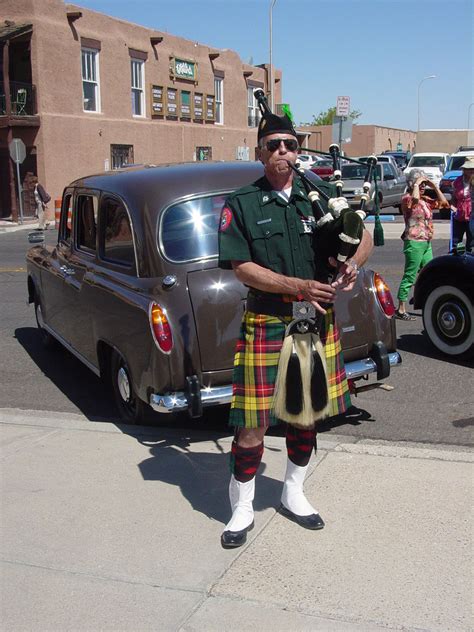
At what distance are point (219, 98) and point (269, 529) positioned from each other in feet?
112

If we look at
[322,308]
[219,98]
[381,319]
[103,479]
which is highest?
[219,98]

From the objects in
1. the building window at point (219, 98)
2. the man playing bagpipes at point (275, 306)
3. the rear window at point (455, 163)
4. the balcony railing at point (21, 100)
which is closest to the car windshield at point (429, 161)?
the rear window at point (455, 163)

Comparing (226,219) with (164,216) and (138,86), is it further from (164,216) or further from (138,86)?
(138,86)

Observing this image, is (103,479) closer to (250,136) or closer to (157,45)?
(157,45)

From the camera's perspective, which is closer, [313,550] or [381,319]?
[313,550]

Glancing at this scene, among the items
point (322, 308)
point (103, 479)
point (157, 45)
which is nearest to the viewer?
point (322, 308)

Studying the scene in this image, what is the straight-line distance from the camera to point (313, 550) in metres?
3.39

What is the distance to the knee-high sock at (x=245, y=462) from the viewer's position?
11.4ft

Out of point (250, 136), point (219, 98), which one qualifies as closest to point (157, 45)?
point (219, 98)

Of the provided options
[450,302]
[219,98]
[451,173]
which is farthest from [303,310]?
[219,98]

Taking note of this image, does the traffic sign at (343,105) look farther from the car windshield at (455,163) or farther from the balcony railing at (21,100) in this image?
the balcony railing at (21,100)

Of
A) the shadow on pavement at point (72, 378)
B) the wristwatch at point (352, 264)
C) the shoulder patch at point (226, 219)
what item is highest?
the shoulder patch at point (226, 219)

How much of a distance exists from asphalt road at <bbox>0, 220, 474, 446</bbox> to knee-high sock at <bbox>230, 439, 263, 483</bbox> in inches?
61.8

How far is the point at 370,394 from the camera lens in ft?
19.4
